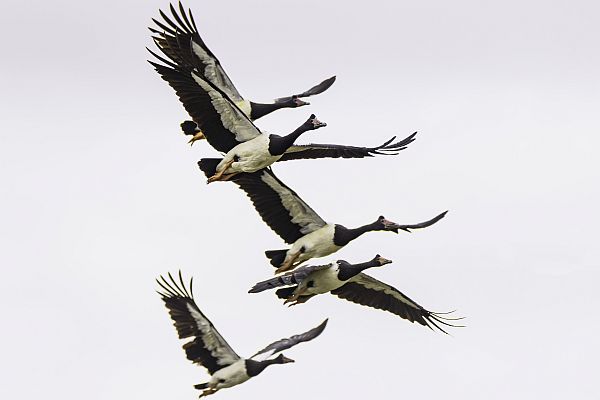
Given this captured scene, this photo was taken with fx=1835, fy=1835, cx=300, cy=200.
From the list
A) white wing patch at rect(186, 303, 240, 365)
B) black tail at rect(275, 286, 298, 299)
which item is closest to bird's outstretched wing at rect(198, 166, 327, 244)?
black tail at rect(275, 286, 298, 299)

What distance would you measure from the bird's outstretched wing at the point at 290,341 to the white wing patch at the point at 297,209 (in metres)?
3.67

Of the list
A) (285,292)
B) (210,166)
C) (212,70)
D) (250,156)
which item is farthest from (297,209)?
(212,70)

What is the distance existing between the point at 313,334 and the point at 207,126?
6130 millimetres

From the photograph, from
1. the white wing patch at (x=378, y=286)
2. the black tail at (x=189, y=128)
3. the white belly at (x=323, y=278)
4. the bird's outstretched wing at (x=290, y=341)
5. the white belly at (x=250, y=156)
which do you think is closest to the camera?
the bird's outstretched wing at (x=290, y=341)

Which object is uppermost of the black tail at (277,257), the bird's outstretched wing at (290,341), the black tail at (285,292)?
the black tail at (277,257)

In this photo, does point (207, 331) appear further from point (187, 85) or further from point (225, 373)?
point (187, 85)

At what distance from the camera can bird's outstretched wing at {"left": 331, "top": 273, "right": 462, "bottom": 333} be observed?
45.6m

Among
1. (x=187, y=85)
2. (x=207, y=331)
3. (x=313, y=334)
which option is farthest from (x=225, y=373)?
(x=187, y=85)

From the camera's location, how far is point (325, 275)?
43062mm

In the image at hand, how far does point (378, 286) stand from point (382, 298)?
1.58 ft

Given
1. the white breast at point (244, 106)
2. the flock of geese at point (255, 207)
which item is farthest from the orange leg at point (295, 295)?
the white breast at point (244, 106)

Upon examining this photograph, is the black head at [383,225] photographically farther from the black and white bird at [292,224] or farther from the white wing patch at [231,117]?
the white wing patch at [231,117]

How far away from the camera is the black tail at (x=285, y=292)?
42906 mm

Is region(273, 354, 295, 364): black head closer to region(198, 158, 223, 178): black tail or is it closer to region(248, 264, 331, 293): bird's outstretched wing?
region(248, 264, 331, 293): bird's outstretched wing
